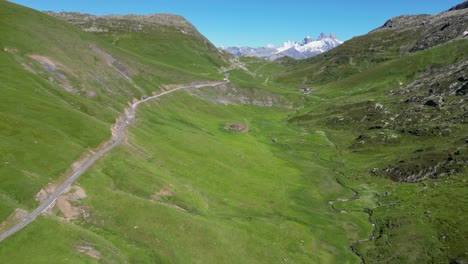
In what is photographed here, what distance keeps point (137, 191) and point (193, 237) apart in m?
18.0

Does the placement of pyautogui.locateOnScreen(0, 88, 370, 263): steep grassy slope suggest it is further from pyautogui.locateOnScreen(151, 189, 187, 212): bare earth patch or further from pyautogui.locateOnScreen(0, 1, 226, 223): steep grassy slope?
pyautogui.locateOnScreen(0, 1, 226, 223): steep grassy slope

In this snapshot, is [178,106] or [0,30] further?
[178,106]

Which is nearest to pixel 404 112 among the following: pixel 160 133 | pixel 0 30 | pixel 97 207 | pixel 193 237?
pixel 160 133

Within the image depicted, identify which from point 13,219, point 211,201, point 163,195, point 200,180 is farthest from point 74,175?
point 200,180

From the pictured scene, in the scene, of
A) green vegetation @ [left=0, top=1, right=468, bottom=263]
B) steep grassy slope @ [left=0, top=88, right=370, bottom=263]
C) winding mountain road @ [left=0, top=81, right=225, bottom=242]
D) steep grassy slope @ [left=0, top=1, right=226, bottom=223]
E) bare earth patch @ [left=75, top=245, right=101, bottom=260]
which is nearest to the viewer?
bare earth patch @ [left=75, top=245, right=101, bottom=260]

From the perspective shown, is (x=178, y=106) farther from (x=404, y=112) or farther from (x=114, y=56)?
(x=404, y=112)

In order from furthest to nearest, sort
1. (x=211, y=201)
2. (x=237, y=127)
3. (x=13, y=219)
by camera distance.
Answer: (x=237, y=127), (x=211, y=201), (x=13, y=219)

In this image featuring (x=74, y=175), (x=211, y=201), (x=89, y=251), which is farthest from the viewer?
(x=211, y=201)

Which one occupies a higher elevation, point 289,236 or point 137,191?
point 137,191

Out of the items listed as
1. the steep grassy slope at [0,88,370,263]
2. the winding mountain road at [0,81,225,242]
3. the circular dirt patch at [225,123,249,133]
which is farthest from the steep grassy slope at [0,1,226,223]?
the circular dirt patch at [225,123,249,133]

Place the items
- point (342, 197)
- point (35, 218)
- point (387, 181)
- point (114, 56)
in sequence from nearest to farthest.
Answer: point (35, 218) < point (342, 197) < point (387, 181) < point (114, 56)

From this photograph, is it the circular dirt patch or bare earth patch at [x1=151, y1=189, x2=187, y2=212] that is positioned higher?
the circular dirt patch

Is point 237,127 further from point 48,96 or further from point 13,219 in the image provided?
point 13,219

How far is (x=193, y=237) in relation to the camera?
6531cm
